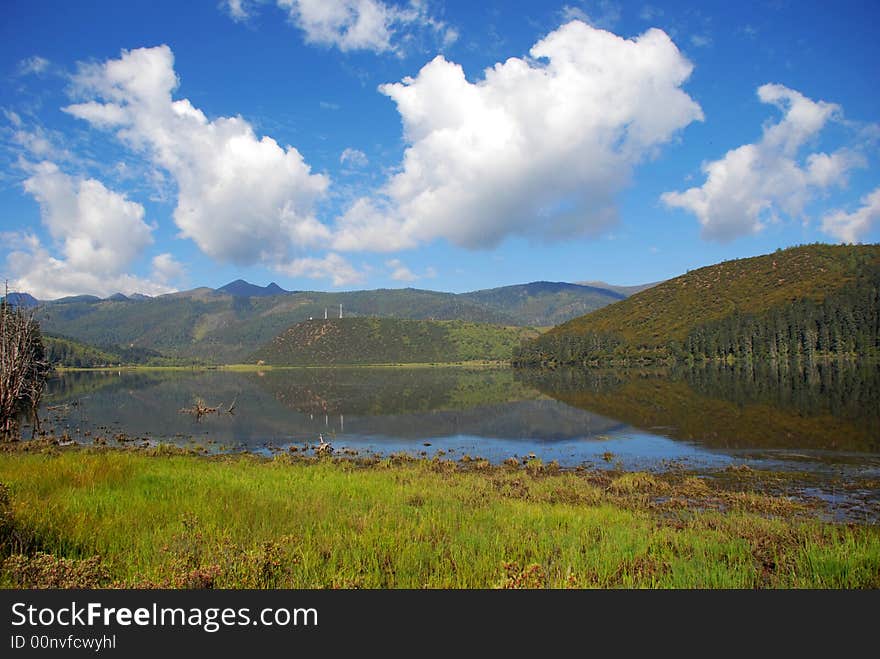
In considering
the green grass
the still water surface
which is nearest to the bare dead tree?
the still water surface

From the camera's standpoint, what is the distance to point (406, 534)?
41.3 feet

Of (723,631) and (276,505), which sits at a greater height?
(723,631)

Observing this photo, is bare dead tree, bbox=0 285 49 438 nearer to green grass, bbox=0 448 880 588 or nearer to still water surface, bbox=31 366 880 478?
still water surface, bbox=31 366 880 478

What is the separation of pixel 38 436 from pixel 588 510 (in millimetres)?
45907

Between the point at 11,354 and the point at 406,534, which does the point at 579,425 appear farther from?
the point at 11,354

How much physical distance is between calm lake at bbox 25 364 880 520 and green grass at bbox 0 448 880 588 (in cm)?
1041

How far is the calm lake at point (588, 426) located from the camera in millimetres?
31578

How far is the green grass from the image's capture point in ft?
31.3

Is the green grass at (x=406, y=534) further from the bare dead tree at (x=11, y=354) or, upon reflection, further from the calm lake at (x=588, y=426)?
the bare dead tree at (x=11, y=354)

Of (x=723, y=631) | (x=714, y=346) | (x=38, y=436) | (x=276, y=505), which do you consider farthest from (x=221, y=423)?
(x=714, y=346)

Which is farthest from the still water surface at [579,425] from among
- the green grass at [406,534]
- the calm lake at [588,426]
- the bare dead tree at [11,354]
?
the green grass at [406,534]

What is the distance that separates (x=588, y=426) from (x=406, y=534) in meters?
39.2

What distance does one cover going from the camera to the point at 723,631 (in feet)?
21.4

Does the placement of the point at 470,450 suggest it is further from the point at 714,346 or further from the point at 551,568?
the point at 714,346
